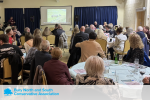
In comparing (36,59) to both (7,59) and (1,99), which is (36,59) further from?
(1,99)

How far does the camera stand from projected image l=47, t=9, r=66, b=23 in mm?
13297

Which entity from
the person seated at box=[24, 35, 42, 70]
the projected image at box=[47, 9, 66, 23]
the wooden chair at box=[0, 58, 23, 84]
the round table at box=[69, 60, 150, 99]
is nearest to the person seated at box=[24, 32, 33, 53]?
the person seated at box=[24, 35, 42, 70]

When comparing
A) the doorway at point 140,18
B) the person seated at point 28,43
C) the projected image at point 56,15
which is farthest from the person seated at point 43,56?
the projected image at point 56,15


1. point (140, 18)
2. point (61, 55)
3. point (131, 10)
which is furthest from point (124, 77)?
point (131, 10)

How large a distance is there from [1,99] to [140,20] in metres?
9.18

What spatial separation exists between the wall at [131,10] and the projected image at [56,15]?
15.8 ft

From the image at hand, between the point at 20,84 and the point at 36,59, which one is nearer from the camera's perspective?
the point at 36,59

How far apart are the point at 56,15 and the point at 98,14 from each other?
3.40m

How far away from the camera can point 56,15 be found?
13352 millimetres

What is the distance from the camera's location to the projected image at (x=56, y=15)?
13.3m

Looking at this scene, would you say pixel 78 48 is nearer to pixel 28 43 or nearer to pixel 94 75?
pixel 28 43

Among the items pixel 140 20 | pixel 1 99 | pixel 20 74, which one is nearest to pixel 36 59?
pixel 20 74

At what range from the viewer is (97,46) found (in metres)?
3.73

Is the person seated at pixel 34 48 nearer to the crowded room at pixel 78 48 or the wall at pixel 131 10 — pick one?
the crowded room at pixel 78 48
